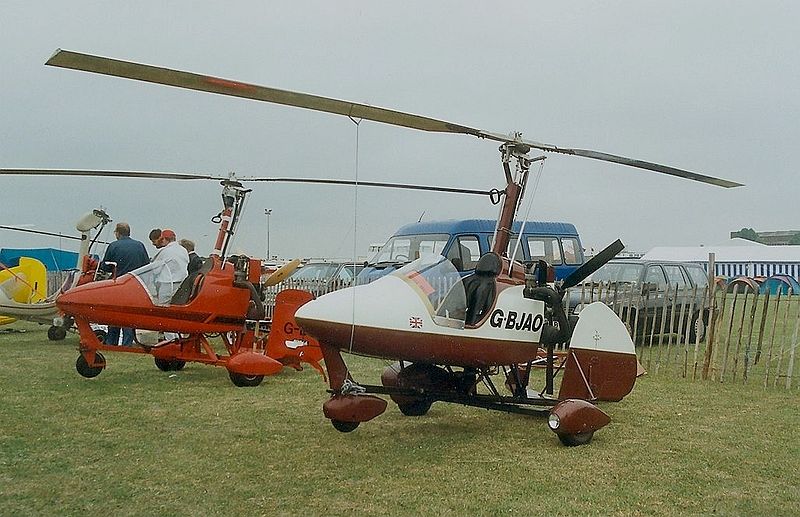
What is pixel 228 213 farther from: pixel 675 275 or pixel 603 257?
pixel 675 275

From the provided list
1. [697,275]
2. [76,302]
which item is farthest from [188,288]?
[697,275]

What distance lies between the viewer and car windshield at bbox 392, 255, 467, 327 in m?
5.85

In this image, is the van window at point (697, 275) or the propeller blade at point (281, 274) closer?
the propeller blade at point (281, 274)

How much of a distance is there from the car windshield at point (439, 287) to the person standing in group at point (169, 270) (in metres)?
3.92

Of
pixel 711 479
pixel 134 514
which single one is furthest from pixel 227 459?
pixel 711 479

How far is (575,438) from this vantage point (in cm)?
591

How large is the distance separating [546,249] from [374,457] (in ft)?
36.2

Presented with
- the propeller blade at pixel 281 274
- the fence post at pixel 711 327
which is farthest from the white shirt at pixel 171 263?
the fence post at pixel 711 327

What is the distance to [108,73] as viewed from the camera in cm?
360

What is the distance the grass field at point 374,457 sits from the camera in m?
4.50

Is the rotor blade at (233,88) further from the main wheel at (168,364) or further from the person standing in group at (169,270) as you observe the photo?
the main wheel at (168,364)

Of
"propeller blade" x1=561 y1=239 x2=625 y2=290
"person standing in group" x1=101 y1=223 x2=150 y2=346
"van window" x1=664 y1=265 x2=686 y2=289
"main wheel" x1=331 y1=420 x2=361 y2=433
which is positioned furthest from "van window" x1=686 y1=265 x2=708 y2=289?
"main wheel" x1=331 y1=420 x2=361 y2=433

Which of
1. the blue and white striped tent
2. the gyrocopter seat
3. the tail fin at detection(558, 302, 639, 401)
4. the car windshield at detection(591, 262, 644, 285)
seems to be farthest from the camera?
the blue and white striped tent

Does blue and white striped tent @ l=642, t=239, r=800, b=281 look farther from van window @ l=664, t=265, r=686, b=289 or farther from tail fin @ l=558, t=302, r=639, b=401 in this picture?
tail fin @ l=558, t=302, r=639, b=401
